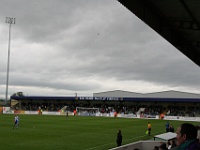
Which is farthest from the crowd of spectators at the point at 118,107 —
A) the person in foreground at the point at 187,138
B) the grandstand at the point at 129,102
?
the person in foreground at the point at 187,138

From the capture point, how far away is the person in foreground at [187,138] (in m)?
3.55

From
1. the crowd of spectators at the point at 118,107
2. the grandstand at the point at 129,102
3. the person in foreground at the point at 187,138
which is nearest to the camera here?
the person in foreground at the point at 187,138

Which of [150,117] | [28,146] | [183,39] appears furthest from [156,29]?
[150,117]

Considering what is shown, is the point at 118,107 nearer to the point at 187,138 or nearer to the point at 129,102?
the point at 129,102

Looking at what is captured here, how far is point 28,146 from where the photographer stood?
68.5 feet

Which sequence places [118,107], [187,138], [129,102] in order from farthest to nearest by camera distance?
[118,107], [129,102], [187,138]

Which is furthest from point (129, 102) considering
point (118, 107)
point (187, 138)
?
point (187, 138)

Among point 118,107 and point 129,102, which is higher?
point 129,102

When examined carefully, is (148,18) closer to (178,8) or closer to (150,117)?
(178,8)

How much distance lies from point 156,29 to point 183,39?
A: 4.15m

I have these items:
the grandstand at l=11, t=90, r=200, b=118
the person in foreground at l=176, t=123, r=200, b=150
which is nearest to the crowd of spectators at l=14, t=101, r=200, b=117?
the grandstand at l=11, t=90, r=200, b=118

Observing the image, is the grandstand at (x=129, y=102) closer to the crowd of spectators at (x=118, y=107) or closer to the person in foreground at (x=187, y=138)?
the crowd of spectators at (x=118, y=107)

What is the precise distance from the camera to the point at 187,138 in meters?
3.64

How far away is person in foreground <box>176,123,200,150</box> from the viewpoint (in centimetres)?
355
